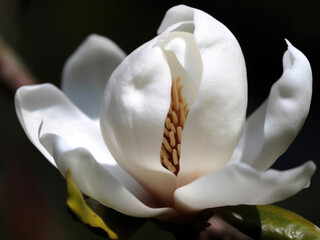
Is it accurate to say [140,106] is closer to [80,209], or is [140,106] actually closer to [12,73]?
[80,209]

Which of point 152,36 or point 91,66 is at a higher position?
point 91,66

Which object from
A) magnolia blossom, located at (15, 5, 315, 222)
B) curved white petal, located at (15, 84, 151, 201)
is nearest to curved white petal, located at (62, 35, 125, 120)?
curved white petal, located at (15, 84, 151, 201)

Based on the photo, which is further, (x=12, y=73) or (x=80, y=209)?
(x=12, y=73)

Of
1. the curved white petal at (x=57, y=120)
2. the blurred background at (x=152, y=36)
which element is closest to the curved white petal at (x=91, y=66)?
the curved white petal at (x=57, y=120)

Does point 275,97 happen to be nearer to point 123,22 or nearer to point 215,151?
point 215,151

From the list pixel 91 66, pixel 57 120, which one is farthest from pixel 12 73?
pixel 57 120

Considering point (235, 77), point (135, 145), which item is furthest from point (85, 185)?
point (235, 77)

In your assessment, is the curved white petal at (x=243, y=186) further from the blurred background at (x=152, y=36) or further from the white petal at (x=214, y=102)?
the blurred background at (x=152, y=36)
